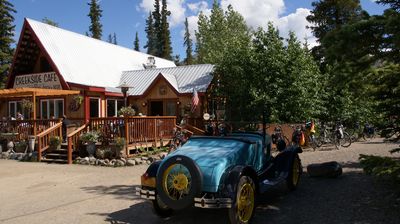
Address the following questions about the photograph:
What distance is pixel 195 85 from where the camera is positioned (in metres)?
22.5

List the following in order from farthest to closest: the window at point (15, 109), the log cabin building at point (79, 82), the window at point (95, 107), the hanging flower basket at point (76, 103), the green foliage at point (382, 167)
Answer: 1. the window at point (15, 109)
2. the window at point (95, 107)
3. the log cabin building at point (79, 82)
4. the hanging flower basket at point (76, 103)
5. the green foliage at point (382, 167)

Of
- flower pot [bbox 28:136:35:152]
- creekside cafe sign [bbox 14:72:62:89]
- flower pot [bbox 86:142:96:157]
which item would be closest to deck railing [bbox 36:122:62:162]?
flower pot [bbox 28:136:35:152]

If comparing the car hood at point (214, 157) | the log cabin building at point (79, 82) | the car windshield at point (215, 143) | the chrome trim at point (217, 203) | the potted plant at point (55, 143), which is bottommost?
the chrome trim at point (217, 203)

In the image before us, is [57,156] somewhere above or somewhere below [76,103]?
below

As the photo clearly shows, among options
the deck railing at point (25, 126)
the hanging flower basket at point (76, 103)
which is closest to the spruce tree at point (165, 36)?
the hanging flower basket at point (76, 103)

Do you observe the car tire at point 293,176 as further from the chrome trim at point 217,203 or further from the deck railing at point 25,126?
the deck railing at point 25,126

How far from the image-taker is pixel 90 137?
15.7 metres

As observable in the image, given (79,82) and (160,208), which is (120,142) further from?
(160,208)

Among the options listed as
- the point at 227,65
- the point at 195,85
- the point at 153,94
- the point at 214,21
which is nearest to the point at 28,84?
the point at 153,94

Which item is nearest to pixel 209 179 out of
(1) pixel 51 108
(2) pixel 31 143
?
(2) pixel 31 143

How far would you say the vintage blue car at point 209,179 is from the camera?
570 cm

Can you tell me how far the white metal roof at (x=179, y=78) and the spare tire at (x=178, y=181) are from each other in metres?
15.7

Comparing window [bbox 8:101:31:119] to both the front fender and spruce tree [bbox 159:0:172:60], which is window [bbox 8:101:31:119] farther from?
spruce tree [bbox 159:0:172:60]

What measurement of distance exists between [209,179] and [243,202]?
2.11 ft
